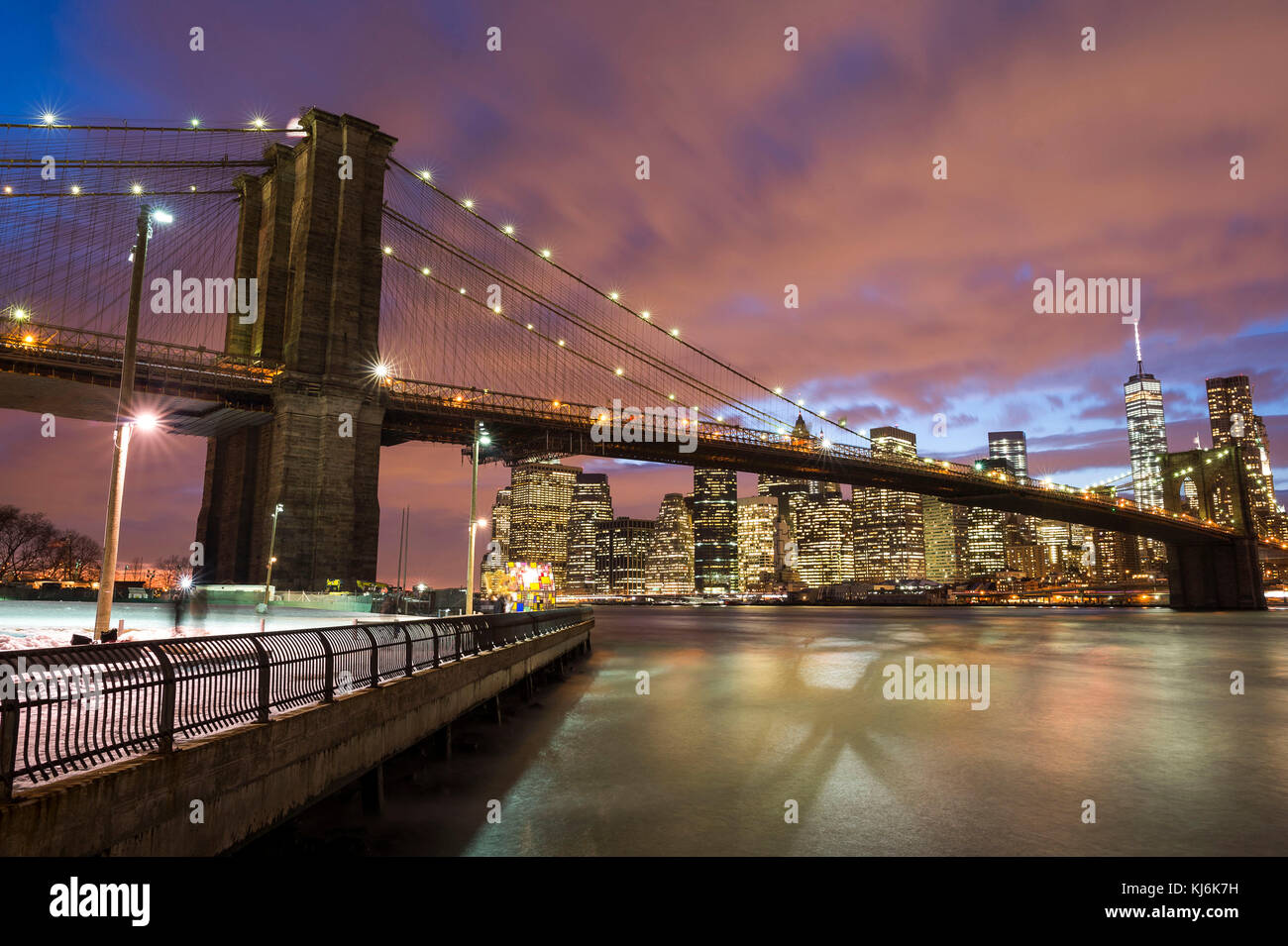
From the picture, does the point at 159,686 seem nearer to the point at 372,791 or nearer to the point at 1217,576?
the point at 372,791

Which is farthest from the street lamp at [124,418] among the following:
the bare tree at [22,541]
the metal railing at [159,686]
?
the bare tree at [22,541]

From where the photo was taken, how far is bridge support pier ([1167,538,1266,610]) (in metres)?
98.2

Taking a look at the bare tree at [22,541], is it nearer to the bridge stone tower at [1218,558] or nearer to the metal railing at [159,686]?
the metal railing at [159,686]

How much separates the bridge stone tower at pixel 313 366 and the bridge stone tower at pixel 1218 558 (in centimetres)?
10444

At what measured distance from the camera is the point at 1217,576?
10219cm

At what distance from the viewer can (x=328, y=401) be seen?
4553cm

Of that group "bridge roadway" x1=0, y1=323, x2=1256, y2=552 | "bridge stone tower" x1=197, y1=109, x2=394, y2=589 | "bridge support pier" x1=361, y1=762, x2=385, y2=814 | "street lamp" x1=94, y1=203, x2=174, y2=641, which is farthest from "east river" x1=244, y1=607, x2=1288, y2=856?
"bridge roadway" x1=0, y1=323, x2=1256, y2=552

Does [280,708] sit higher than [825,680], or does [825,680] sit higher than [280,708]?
[280,708]

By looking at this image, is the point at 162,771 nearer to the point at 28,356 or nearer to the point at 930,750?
the point at 930,750

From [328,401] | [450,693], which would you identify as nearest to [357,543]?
[328,401]

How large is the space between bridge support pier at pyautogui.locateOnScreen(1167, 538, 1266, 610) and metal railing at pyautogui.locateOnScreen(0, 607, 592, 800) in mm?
118039

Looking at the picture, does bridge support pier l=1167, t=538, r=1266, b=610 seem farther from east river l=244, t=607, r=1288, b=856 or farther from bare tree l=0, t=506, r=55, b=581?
bare tree l=0, t=506, r=55, b=581
